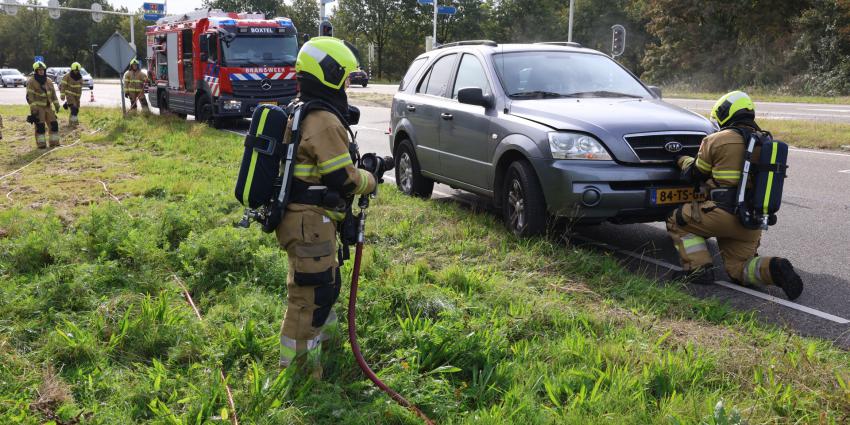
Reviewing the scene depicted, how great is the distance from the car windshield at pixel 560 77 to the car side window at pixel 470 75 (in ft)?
0.60

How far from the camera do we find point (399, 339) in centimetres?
405

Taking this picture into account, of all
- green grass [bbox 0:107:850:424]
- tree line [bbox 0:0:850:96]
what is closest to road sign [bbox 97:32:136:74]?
green grass [bbox 0:107:850:424]

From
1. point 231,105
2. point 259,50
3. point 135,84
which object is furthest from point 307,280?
point 135,84

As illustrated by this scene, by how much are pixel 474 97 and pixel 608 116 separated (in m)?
1.23

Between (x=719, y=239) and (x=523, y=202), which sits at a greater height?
(x=523, y=202)

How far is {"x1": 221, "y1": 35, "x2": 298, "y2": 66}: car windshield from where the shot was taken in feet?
56.8

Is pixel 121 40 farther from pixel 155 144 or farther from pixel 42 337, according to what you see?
pixel 42 337

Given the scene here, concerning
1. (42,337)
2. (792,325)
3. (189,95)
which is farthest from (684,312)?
(189,95)

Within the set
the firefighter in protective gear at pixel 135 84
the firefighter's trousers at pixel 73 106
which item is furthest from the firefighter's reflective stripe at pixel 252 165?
the firefighter in protective gear at pixel 135 84

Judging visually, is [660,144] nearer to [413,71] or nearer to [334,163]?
[334,163]

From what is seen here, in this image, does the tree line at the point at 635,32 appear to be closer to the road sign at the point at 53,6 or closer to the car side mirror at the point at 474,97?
the road sign at the point at 53,6

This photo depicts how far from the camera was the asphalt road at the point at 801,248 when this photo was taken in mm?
4703

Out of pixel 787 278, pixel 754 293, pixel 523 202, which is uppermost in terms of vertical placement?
pixel 523 202

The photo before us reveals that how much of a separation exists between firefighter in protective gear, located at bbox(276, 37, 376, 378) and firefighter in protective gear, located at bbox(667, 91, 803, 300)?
284cm
